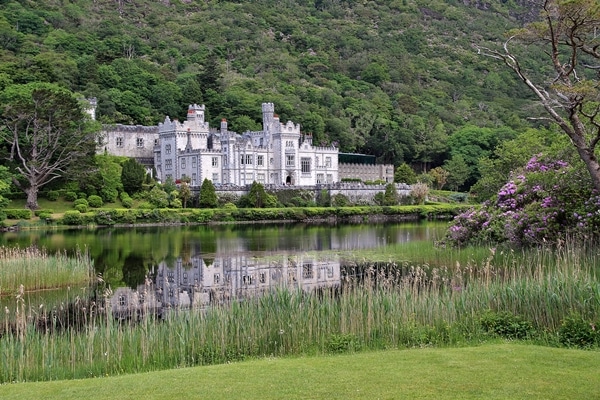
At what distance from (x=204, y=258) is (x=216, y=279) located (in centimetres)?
552

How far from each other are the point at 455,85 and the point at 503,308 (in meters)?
125

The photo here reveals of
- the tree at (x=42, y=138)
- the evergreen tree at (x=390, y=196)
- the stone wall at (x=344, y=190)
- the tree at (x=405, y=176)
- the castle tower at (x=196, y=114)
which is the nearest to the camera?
the tree at (x=42, y=138)

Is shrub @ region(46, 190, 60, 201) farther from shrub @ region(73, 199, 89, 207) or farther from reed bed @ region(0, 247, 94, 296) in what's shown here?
reed bed @ region(0, 247, 94, 296)

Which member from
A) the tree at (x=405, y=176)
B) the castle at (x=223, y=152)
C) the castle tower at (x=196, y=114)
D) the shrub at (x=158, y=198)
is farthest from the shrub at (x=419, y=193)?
the shrub at (x=158, y=198)

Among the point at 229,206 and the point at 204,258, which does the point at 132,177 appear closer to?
the point at 229,206

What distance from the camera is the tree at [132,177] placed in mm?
55688

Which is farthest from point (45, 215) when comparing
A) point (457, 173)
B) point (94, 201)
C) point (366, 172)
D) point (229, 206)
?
point (457, 173)

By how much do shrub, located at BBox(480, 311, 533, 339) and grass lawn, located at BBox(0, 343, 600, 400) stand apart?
1342mm

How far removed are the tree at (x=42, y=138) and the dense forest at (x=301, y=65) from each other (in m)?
11.8

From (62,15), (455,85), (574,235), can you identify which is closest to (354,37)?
(455,85)

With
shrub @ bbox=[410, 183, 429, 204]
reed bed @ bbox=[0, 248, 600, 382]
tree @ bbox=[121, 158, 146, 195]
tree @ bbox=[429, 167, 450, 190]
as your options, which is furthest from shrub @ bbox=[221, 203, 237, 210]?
reed bed @ bbox=[0, 248, 600, 382]

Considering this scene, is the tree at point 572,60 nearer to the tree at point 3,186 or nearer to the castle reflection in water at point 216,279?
the castle reflection in water at point 216,279

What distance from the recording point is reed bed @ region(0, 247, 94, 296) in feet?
58.8

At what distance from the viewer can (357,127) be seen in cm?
9162
